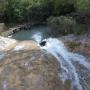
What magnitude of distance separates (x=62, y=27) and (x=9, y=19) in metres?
12.1

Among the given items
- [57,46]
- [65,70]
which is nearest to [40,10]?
[57,46]

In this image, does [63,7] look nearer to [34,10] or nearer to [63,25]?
[34,10]

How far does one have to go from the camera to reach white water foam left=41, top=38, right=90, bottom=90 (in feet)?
49.7

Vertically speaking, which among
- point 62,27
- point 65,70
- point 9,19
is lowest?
point 9,19

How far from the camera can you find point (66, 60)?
56.0ft

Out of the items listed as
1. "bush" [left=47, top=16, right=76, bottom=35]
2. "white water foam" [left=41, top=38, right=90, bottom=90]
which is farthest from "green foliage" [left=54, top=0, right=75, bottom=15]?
"white water foam" [left=41, top=38, right=90, bottom=90]

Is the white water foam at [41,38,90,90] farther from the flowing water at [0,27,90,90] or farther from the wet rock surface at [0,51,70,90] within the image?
the wet rock surface at [0,51,70,90]

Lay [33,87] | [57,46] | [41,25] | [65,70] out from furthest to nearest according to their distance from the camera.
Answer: [41,25] < [57,46] < [65,70] < [33,87]

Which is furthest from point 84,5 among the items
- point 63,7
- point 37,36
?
point 63,7

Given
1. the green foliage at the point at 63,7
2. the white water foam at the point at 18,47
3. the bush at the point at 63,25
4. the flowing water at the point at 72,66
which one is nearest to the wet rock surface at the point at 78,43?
the flowing water at the point at 72,66

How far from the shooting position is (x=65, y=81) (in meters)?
14.8

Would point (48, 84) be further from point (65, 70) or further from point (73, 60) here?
point (73, 60)

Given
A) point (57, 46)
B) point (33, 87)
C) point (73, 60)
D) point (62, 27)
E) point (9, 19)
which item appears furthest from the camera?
point (9, 19)

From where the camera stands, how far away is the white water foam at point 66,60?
15.2 metres
